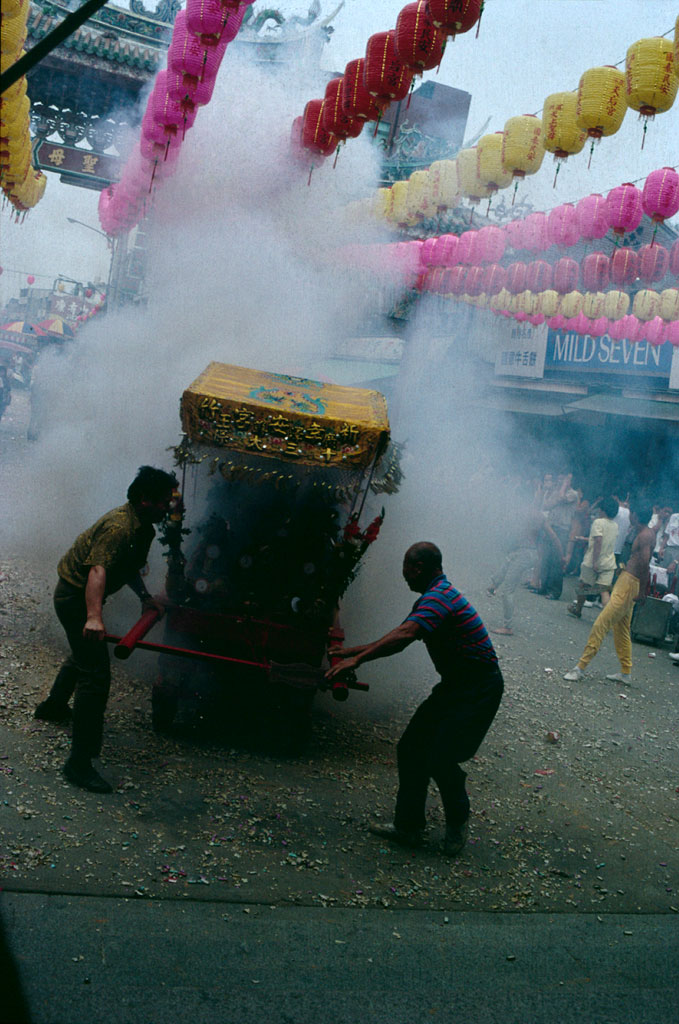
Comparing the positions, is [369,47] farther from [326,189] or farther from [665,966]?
[665,966]

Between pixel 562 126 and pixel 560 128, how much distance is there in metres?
0.03

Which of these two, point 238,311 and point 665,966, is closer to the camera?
point 665,966

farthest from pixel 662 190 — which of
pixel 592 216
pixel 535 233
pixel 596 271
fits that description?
pixel 596 271

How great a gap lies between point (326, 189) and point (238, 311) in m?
2.67

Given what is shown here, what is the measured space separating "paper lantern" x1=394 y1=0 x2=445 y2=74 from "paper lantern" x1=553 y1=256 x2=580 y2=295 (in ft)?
21.3

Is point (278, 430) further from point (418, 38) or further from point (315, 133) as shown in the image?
point (315, 133)

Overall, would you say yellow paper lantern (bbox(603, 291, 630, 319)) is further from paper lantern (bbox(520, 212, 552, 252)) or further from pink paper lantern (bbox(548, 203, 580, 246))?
pink paper lantern (bbox(548, 203, 580, 246))

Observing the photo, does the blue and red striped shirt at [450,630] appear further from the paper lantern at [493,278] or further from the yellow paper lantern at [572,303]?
the yellow paper lantern at [572,303]

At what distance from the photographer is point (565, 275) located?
13297mm

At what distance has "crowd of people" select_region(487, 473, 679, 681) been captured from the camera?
8.98 meters

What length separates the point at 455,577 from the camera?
45.1ft

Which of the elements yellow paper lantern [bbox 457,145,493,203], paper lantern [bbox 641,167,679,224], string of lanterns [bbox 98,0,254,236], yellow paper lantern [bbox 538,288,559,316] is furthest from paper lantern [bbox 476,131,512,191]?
yellow paper lantern [bbox 538,288,559,316]

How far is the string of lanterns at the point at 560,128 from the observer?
24.4 ft

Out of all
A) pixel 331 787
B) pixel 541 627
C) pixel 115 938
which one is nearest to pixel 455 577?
pixel 541 627
